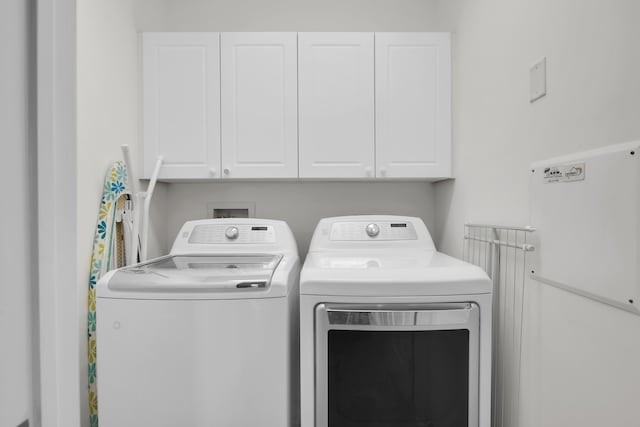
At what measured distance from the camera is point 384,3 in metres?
2.27

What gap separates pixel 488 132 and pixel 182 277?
1.41 metres

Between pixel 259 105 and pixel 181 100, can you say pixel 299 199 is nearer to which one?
pixel 259 105

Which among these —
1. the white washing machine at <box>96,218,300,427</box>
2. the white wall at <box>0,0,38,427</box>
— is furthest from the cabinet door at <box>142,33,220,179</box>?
the white wall at <box>0,0,38,427</box>

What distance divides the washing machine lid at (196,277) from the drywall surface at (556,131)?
0.95 meters

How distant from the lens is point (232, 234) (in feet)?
6.37

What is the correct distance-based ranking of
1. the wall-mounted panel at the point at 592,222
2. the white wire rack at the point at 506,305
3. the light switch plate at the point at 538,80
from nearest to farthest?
the wall-mounted panel at the point at 592,222
the light switch plate at the point at 538,80
the white wire rack at the point at 506,305

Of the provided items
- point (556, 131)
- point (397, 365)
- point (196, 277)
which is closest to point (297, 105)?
point (196, 277)

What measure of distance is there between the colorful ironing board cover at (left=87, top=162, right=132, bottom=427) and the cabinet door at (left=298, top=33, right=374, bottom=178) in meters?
0.89

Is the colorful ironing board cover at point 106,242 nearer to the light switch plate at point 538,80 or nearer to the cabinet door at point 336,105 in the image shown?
the cabinet door at point 336,105

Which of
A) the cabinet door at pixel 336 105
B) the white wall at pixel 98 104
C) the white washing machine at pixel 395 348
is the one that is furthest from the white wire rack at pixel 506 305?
the white wall at pixel 98 104

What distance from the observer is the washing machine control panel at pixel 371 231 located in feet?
6.37

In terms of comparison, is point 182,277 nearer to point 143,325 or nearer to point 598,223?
point 143,325

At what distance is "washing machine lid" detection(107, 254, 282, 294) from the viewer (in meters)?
1.28

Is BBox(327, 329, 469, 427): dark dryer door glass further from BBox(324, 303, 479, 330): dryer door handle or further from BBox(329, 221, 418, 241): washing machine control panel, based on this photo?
BBox(329, 221, 418, 241): washing machine control panel
